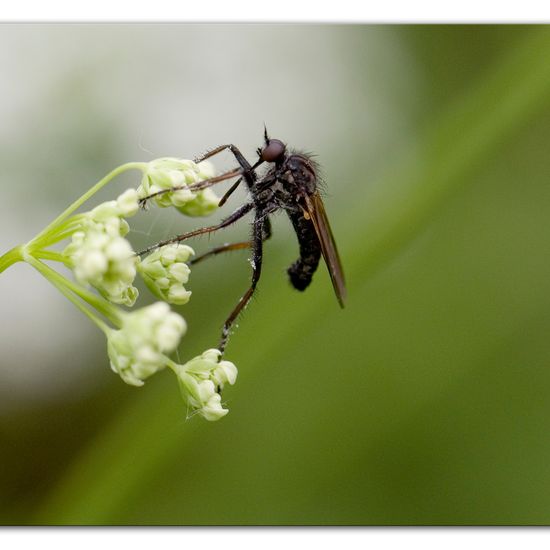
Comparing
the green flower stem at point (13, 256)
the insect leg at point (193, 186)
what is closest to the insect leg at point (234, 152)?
the insect leg at point (193, 186)

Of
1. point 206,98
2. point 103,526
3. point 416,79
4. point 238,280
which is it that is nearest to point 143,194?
point 103,526

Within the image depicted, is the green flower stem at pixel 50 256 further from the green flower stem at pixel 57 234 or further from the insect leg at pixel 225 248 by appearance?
the insect leg at pixel 225 248

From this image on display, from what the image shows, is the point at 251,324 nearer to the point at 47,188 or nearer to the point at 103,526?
the point at 103,526

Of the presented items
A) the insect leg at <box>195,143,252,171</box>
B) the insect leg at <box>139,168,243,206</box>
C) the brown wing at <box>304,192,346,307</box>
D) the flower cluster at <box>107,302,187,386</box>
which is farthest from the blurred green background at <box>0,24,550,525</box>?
the flower cluster at <box>107,302,187,386</box>

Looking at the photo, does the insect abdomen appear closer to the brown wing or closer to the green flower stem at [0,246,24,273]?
the brown wing

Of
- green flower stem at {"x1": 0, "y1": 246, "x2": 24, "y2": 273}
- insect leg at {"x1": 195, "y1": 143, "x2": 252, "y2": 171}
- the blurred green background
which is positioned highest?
green flower stem at {"x1": 0, "y1": 246, "x2": 24, "y2": 273}
